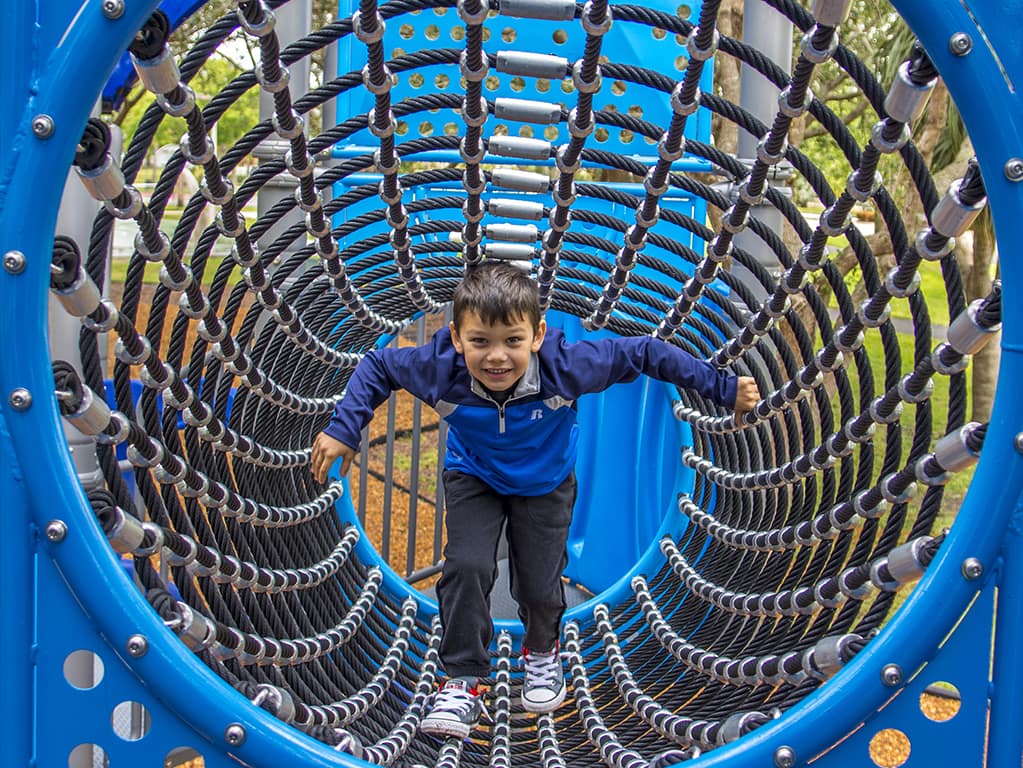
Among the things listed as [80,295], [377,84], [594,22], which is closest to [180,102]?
[80,295]

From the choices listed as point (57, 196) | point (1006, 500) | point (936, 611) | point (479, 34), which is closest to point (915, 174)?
point (1006, 500)

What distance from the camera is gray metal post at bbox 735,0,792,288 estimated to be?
9.71 ft

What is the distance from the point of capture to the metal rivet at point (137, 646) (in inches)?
58.4

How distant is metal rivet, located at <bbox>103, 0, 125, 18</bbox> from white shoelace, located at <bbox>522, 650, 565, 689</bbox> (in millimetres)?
1749

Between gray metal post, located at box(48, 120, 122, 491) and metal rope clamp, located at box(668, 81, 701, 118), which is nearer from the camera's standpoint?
metal rope clamp, located at box(668, 81, 701, 118)

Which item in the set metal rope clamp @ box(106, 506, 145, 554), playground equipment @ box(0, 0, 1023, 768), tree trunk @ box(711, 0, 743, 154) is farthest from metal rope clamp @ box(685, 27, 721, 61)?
tree trunk @ box(711, 0, 743, 154)

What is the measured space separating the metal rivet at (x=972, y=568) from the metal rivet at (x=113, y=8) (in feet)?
4.23

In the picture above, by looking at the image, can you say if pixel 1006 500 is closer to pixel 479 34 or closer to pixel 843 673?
pixel 843 673

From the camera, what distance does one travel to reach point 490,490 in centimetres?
252

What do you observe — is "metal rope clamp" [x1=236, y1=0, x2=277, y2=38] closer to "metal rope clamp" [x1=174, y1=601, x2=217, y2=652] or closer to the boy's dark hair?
the boy's dark hair

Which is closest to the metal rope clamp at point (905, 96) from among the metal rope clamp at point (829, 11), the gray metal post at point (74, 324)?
the metal rope clamp at point (829, 11)

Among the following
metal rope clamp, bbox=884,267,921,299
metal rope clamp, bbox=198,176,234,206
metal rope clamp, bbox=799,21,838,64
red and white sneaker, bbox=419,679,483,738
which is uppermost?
metal rope clamp, bbox=799,21,838,64

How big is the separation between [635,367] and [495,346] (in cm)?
33

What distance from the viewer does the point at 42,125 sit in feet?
4.56
